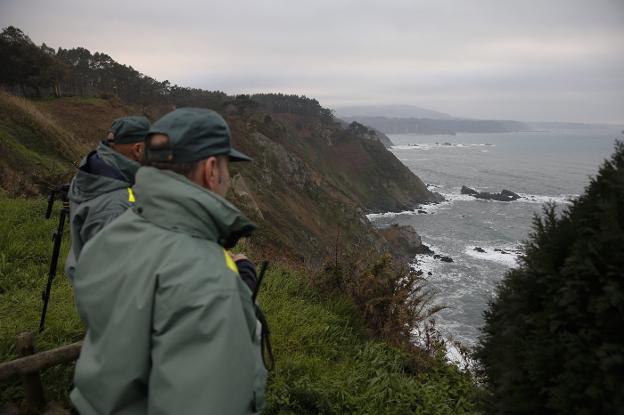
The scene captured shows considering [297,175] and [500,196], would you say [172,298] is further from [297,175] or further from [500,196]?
[500,196]

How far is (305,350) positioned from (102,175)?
10.4 ft

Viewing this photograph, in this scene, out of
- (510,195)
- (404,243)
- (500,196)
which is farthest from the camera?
(510,195)

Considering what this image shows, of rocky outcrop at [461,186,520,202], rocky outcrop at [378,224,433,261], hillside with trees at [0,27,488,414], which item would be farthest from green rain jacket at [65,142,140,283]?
rocky outcrop at [461,186,520,202]

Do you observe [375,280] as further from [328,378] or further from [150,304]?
[150,304]

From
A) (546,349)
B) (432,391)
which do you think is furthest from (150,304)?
(432,391)

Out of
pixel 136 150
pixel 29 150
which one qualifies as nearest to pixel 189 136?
pixel 136 150

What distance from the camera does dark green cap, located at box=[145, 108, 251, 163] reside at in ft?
5.75

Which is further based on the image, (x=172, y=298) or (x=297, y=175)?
(x=297, y=175)

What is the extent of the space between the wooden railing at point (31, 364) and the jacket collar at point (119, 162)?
5.07ft

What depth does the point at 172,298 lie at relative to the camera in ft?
4.83

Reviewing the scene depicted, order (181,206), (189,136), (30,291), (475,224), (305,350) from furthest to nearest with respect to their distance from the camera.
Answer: (475,224)
(30,291)
(305,350)
(189,136)
(181,206)

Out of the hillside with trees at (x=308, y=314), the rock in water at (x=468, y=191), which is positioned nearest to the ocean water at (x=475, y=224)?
the hillside with trees at (x=308, y=314)

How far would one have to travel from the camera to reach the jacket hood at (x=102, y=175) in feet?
10.5

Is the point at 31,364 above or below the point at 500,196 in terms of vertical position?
above
